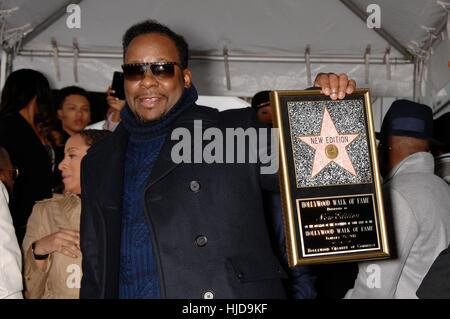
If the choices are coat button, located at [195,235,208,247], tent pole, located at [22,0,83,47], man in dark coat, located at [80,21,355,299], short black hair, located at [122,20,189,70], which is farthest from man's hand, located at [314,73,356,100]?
tent pole, located at [22,0,83,47]

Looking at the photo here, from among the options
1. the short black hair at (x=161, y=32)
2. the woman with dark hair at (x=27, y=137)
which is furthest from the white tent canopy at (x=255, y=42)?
the short black hair at (x=161, y=32)

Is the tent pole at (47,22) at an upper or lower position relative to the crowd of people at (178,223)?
upper

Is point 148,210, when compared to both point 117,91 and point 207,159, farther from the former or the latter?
point 117,91

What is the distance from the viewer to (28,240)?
3359mm

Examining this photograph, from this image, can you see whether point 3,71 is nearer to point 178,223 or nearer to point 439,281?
point 178,223

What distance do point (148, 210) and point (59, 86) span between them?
3080mm

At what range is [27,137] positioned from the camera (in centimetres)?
411

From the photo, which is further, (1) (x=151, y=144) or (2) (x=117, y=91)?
(2) (x=117, y=91)

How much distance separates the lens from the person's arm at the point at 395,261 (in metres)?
2.97

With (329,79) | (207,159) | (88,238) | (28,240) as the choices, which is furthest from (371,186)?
(28,240)

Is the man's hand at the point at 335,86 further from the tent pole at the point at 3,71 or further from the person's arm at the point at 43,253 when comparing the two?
the tent pole at the point at 3,71

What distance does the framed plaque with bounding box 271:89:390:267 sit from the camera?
2291 mm

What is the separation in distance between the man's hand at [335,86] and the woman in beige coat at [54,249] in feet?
4.60

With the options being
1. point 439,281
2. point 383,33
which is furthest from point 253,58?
point 439,281
